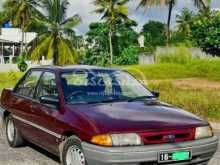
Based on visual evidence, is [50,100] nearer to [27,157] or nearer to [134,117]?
[134,117]

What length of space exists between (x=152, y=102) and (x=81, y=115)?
1.20m

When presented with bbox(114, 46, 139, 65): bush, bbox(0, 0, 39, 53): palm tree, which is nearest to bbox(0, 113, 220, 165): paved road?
bbox(114, 46, 139, 65): bush

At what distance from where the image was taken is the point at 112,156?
16.8 feet

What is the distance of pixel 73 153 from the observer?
18.8 feet

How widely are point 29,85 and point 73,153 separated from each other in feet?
7.26

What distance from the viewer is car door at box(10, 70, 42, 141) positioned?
278 inches

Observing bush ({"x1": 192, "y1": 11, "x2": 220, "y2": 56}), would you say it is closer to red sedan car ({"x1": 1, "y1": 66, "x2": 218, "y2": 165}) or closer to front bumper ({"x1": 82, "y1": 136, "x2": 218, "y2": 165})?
red sedan car ({"x1": 1, "y1": 66, "x2": 218, "y2": 165})

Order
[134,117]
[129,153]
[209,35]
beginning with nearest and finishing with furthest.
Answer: [129,153]
[134,117]
[209,35]

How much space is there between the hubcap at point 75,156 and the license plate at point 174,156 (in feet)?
3.08

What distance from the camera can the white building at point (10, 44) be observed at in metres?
58.8

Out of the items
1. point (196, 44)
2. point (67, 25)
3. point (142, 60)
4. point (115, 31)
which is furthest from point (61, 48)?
point (115, 31)

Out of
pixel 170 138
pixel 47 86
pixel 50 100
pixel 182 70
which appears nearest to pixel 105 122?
pixel 170 138

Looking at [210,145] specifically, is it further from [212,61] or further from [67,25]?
[67,25]

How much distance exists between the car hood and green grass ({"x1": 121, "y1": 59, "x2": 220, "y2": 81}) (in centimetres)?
2578
